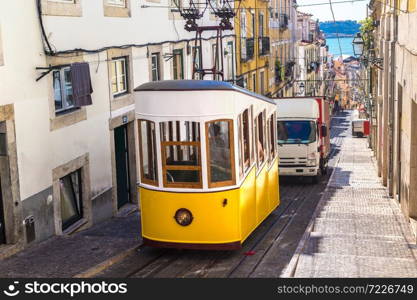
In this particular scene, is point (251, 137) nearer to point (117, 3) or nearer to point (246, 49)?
point (117, 3)

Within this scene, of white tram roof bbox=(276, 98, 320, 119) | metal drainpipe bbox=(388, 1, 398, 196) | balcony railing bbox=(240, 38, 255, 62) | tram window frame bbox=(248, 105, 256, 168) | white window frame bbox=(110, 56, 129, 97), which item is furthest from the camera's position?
balcony railing bbox=(240, 38, 255, 62)

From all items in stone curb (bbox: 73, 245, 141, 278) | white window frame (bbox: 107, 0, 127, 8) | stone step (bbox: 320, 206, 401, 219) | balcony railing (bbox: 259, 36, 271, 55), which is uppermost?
white window frame (bbox: 107, 0, 127, 8)

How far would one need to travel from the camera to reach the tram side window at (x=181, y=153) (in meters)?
10.1

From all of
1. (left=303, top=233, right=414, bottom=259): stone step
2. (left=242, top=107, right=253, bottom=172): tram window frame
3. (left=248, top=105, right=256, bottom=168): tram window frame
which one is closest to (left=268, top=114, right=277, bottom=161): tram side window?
(left=248, top=105, right=256, bottom=168): tram window frame

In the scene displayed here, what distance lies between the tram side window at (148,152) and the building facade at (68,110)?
918 mm

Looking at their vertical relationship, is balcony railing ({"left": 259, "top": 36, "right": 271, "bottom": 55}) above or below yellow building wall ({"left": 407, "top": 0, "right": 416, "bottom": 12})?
below

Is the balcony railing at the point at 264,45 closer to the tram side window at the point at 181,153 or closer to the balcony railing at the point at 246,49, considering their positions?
the balcony railing at the point at 246,49

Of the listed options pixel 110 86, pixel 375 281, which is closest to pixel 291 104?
pixel 110 86

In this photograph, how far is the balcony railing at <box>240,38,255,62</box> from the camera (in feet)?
98.1

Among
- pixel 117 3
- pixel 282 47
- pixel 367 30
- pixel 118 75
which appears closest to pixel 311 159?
pixel 118 75

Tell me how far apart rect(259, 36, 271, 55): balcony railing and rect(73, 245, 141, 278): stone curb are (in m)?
24.5

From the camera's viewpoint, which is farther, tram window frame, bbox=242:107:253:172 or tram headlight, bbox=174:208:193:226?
tram window frame, bbox=242:107:253:172

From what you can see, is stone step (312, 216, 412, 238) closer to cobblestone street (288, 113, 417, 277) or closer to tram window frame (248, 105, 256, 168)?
cobblestone street (288, 113, 417, 277)

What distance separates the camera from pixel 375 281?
8.10 m
